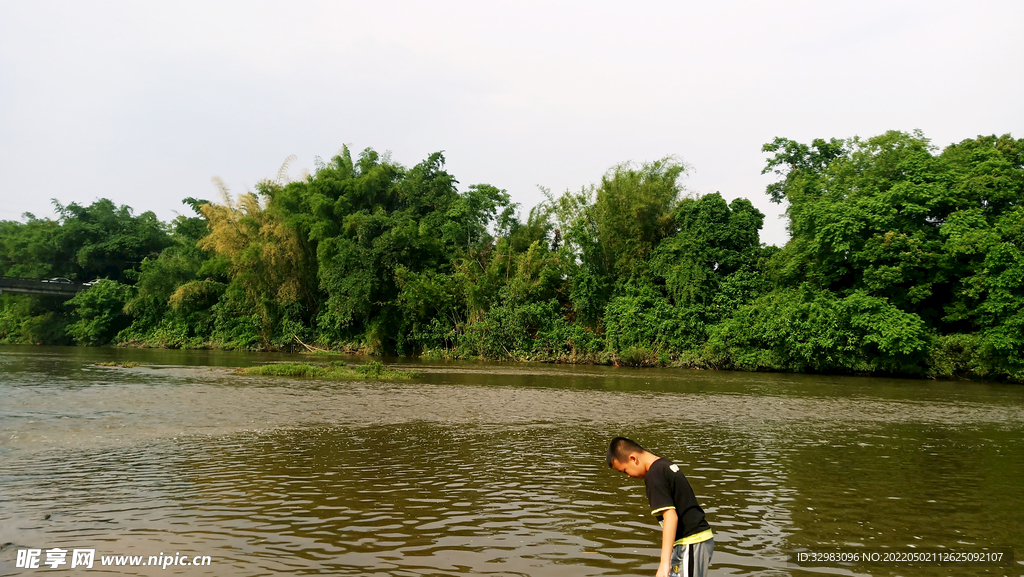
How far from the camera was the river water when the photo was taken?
5.28m

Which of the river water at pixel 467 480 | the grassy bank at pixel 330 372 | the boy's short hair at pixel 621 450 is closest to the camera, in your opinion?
the boy's short hair at pixel 621 450

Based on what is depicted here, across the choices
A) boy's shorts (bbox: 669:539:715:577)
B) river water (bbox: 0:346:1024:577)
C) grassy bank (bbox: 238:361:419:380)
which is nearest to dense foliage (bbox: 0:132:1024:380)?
river water (bbox: 0:346:1024:577)

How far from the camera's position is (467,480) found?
7766mm

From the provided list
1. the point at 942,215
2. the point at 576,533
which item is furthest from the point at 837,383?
the point at 576,533

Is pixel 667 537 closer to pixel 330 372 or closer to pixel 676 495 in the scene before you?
pixel 676 495

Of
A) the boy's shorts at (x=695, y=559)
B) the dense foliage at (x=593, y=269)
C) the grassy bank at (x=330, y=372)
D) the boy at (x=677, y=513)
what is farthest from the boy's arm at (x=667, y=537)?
the dense foliage at (x=593, y=269)

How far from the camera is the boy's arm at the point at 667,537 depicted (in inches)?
135

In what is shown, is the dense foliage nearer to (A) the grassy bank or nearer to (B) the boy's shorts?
(A) the grassy bank

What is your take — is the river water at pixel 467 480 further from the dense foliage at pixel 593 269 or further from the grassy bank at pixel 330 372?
the dense foliage at pixel 593 269

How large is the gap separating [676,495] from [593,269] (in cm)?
3366

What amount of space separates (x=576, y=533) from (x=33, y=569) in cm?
438

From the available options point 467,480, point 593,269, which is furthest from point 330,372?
point 593,269

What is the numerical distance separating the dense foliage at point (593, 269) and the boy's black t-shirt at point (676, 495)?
25.4 m

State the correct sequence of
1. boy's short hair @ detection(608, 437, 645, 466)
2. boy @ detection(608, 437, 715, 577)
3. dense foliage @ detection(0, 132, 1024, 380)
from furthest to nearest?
1. dense foliage @ detection(0, 132, 1024, 380)
2. boy's short hair @ detection(608, 437, 645, 466)
3. boy @ detection(608, 437, 715, 577)
